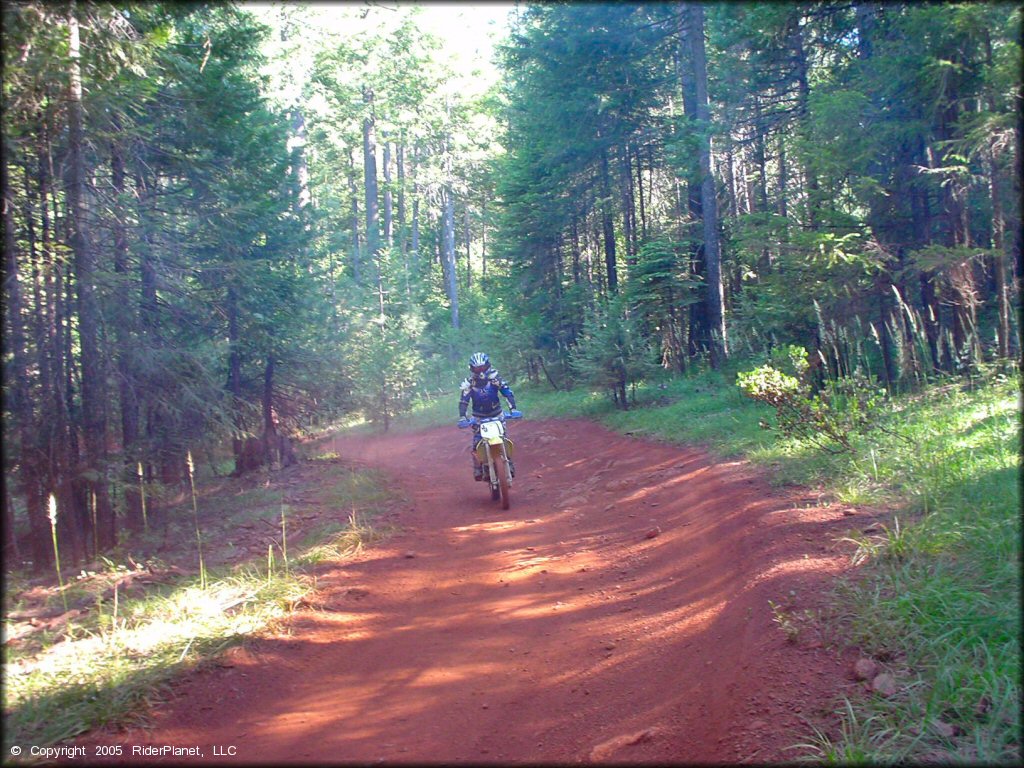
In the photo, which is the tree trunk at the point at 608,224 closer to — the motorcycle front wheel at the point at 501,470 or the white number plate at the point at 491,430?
the white number plate at the point at 491,430

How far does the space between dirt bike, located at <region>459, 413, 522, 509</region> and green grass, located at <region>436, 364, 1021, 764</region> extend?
3548 mm

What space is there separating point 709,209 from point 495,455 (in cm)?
1162

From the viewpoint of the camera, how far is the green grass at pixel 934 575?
345cm

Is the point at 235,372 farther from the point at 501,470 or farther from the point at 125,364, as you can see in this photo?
the point at 501,470

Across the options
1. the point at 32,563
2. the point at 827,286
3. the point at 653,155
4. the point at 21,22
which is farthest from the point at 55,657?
the point at 653,155

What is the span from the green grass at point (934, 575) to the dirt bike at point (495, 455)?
3.55m

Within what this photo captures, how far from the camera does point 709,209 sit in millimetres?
19031

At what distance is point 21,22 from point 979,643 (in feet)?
28.0

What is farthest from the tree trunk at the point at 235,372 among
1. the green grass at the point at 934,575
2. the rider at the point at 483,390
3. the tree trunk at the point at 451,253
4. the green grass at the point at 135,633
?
the tree trunk at the point at 451,253

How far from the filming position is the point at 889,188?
42.0 ft

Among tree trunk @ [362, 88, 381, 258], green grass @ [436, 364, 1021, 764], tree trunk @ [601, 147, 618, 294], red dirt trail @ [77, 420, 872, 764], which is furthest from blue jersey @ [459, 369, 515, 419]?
tree trunk @ [362, 88, 381, 258]

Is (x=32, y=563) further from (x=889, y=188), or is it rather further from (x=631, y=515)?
(x=889, y=188)

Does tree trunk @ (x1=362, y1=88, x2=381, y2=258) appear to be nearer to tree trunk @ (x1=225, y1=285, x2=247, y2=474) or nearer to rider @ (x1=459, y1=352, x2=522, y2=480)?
tree trunk @ (x1=225, y1=285, x2=247, y2=474)

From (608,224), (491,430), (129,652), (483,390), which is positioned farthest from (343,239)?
(129,652)
